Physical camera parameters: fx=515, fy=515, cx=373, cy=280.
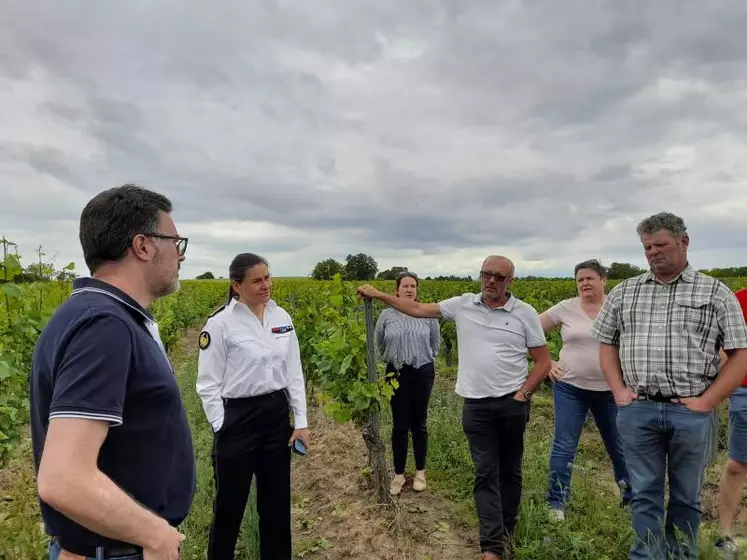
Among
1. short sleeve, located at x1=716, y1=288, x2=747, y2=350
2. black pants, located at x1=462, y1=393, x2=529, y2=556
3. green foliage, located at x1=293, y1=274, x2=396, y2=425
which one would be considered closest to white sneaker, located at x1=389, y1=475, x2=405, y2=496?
green foliage, located at x1=293, y1=274, x2=396, y2=425

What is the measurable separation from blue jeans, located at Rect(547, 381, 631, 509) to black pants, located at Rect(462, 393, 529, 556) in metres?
0.56

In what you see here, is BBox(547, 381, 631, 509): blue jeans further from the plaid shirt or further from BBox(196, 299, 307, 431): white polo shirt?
BBox(196, 299, 307, 431): white polo shirt

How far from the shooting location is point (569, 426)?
13.3 feet

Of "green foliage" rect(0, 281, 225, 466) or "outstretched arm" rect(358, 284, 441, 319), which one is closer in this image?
"outstretched arm" rect(358, 284, 441, 319)

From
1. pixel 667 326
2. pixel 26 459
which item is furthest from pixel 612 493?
pixel 26 459

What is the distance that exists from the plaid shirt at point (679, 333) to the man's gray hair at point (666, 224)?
0.26 metres

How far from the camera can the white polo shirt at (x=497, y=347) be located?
11.5 ft

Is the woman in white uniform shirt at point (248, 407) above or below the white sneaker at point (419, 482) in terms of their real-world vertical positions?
above

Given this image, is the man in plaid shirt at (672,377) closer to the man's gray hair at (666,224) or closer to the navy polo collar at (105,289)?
the man's gray hair at (666,224)

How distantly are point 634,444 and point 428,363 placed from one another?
1.94 metres

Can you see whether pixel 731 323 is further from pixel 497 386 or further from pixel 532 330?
pixel 497 386

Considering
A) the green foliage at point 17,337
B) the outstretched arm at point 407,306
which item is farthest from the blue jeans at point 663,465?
the green foliage at point 17,337

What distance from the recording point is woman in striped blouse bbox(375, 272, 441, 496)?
461 cm

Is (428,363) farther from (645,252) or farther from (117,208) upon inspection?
(117,208)
